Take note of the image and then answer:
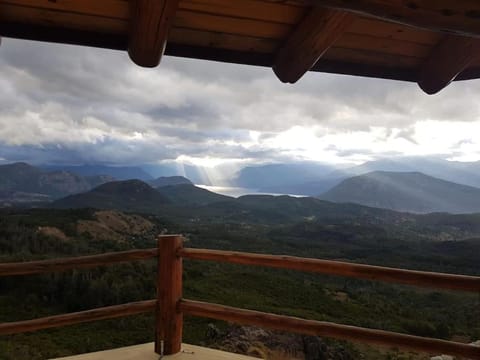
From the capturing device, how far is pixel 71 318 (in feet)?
10.7

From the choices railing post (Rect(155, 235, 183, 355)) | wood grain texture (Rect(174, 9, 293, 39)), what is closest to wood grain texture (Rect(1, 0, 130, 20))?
wood grain texture (Rect(174, 9, 293, 39))

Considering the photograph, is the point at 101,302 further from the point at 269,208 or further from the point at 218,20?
the point at 269,208

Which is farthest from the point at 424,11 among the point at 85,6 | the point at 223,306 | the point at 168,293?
the point at 168,293

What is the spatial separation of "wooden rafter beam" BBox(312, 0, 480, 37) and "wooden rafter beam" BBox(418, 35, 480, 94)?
2.06 ft

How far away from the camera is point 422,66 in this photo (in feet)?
6.95

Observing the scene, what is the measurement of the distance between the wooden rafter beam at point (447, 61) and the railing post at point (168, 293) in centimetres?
238

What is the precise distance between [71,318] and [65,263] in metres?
0.47

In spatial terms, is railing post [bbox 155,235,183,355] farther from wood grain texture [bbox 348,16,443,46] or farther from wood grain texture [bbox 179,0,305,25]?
wood grain texture [bbox 348,16,443,46]

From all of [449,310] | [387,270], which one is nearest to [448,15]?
[387,270]

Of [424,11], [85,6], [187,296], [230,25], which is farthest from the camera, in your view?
[187,296]

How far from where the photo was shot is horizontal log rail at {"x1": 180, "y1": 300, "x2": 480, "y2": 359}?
2504 mm

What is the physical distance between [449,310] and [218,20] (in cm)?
2807

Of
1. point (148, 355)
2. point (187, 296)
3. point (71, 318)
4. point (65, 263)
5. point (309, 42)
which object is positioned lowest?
point (187, 296)

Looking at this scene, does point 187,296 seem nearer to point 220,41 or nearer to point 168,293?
point 168,293
